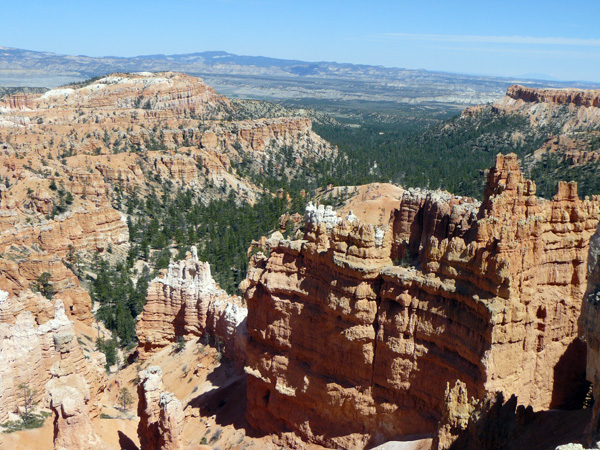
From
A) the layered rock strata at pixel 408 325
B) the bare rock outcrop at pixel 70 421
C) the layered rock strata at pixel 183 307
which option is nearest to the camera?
the layered rock strata at pixel 408 325

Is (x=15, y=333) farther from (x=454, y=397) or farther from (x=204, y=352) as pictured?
(x=454, y=397)

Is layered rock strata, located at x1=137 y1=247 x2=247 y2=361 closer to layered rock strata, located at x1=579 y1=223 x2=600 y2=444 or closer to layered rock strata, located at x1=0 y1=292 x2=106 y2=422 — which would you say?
layered rock strata, located at x1=0 y1=292 x2=106 y2=422

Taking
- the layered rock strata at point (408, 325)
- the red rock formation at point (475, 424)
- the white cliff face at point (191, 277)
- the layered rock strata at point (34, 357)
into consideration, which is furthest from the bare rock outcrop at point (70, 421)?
the white cliff face at point (191, 277)

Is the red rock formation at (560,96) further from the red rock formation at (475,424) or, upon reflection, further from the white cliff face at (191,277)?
the red rock formation at (475,424)

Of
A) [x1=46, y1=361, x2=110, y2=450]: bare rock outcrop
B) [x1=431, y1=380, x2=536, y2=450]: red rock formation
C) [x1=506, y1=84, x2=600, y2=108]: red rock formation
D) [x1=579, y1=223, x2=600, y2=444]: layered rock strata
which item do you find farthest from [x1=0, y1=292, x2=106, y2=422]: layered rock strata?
[x1=506, y1=84, x2=600, y2=108]: red rock formation

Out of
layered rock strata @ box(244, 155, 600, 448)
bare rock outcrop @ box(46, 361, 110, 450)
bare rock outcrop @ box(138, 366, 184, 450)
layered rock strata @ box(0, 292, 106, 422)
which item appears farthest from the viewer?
layered rock strata @ box(0, 292, 106, 422)
